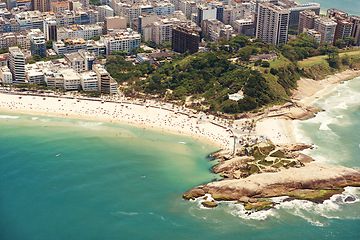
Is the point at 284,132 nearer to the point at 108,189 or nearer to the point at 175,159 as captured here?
the point at 175,159

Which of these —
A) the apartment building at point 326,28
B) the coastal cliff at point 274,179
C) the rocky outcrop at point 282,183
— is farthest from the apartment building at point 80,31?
the rocky outcrop at point 282,183

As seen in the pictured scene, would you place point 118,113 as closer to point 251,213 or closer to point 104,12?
point 251,213

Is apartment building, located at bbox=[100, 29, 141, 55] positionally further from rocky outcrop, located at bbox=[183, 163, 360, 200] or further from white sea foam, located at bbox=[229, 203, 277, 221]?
white sea foam, located at bbox=[229, 203, 277, 221]

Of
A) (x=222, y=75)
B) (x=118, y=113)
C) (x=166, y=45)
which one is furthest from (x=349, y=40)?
(x=118, y=113)

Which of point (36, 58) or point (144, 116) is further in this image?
point (36, 58)

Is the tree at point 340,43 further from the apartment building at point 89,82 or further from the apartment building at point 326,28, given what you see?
the apartment building at point 89,82

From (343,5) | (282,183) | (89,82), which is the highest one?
(343,5)
